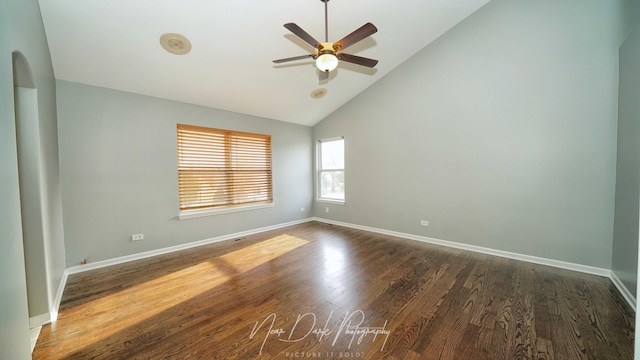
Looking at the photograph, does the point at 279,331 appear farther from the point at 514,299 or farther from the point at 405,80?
the point at 405,80

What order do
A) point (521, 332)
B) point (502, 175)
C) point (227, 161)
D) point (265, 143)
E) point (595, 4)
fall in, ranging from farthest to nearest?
1. point (265, 143)
2. point (227, 161)
3. point (502, 175)
4. point (595, 4)
5. point (521, 332)

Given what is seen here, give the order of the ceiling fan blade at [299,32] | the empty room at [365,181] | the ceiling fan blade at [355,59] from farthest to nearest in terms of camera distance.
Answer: the ceiling fan blade at [355,59], the ceiling fan blade at [299,32], the empty room at [365,181]

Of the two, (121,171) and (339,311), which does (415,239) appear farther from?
(121,171)

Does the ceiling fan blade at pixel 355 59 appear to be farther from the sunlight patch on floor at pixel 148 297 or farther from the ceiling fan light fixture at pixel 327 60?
the sunlight patch on floor at pixel 148 297

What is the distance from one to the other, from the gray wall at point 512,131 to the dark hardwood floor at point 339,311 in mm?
625

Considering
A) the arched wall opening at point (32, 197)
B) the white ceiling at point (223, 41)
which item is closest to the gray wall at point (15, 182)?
the arched wall opening at point (32, 197)

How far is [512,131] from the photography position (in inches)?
127

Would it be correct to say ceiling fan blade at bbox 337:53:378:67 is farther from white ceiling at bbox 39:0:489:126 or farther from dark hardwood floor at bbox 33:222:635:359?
dark hardwood floor at bbox 33:222:635:359

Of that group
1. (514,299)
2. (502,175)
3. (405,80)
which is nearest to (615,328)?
(514,299)

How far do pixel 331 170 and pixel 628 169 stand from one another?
4.38 m

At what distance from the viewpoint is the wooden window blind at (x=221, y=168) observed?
3877mm

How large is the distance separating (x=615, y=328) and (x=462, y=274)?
1.16 m

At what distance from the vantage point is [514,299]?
7.47 ft

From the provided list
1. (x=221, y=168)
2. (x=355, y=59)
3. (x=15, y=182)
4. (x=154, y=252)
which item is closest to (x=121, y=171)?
(x=154, y=252)
